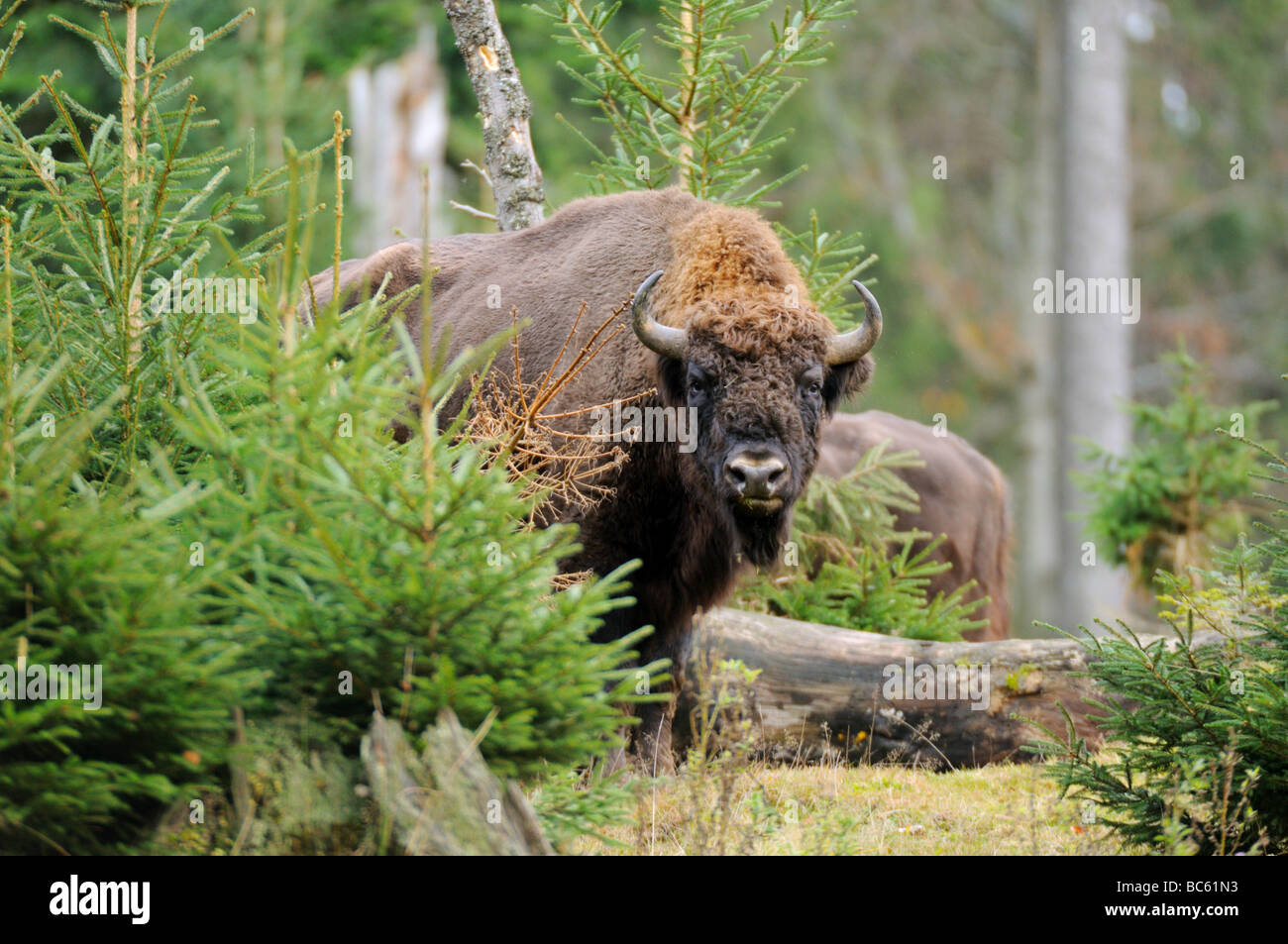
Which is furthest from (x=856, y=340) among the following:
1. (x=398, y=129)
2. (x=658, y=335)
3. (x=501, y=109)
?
(x=398, y=129)

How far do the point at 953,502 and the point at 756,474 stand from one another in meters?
4.00

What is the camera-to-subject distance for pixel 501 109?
8.46 m

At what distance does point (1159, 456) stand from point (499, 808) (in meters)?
8.16

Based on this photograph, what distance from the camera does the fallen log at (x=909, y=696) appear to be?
6355mm

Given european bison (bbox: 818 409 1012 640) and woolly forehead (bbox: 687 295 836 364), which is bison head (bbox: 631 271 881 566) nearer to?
woolly forehead (bbox: 687 295 836 364)

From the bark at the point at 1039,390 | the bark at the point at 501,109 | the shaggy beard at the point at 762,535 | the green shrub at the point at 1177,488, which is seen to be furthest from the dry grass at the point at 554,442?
the bark at the point at 1039,390

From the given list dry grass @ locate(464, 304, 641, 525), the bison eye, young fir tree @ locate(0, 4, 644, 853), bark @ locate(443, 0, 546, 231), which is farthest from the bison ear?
young fir tree @ locate(0, 4, 644, 853)

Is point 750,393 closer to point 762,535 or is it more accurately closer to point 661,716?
point 762,535

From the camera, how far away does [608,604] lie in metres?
3.32

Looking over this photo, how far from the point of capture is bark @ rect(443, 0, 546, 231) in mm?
8438

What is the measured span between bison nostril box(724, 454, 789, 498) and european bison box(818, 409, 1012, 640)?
2.90 metres

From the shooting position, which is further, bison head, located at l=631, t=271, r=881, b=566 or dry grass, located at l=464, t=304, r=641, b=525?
bison head, located at l=631, t=271, r=881, b=566
